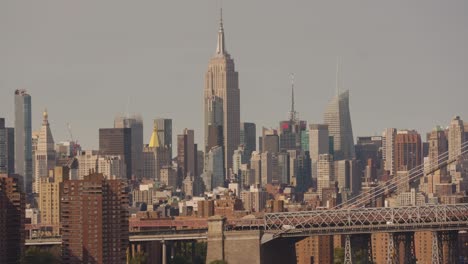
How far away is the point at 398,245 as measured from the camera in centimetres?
14375

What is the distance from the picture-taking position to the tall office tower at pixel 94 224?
12231cm

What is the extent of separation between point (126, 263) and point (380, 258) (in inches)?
1331

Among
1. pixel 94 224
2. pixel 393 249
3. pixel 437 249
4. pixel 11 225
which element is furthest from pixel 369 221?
pixel 11 225

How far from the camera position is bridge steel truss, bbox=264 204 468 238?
13975 cm

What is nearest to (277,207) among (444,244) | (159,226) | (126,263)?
(159,226)

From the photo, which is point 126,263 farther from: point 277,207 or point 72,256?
point 277,207

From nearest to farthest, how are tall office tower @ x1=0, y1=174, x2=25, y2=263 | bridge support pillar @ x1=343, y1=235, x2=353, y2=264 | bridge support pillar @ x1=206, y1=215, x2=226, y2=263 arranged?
tall office tower @ x1=0, y1=174, x2=25, y2=263
bridge support pillar @ x1=206, y1=215, x2=226, y2=263
bridge support pillar @ x1=343, y1=235, x2=353, y2=264

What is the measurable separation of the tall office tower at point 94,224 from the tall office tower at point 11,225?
2.59 metres

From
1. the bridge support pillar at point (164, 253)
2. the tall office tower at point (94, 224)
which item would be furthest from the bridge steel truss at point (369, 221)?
the tall office tower at point (94, 224)

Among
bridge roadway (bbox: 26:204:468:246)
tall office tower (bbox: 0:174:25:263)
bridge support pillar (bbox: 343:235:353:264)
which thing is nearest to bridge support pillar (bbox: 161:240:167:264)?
bridge roadway (bbox: 26:204:468:246)

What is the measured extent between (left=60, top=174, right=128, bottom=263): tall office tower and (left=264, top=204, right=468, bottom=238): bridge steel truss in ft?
48.0

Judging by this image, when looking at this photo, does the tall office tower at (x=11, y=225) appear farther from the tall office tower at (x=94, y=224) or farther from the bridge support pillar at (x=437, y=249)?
the bridge support pillar at (x=437, y=249)

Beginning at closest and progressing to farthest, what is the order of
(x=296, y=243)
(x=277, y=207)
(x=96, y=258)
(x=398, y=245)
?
(x=96, y=258) < (x=398, y=245) < (x=296, y=243) < (x=277, y=207)

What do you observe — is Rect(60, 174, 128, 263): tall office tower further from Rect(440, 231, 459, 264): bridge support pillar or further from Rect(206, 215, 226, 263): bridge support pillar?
Rect(440, 231, 459, 264): bridge support pillar
